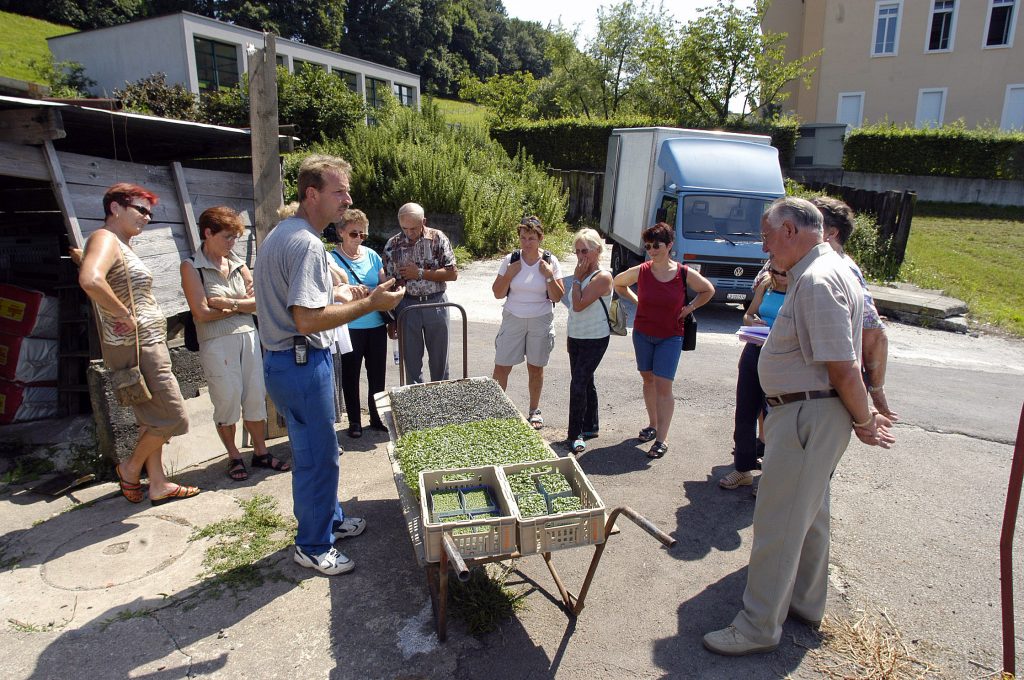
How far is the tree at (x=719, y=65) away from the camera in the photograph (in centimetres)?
2544

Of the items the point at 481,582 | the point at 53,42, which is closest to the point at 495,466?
the point at 481,582

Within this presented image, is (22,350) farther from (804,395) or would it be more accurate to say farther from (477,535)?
(804,395)

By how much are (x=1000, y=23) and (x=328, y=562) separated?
33.3 m

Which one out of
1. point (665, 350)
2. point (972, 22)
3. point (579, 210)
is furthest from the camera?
point (972, 22)

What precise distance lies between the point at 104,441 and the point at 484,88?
35.9 meters

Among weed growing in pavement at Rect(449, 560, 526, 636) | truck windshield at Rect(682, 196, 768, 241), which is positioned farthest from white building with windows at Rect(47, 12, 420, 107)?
weed growing in pavement at Rect(449, 560, 526, 636)

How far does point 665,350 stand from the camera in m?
5.23

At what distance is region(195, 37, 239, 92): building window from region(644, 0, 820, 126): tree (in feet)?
69.0

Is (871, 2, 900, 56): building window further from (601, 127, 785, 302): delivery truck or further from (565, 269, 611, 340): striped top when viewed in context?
(565, 269, 611, 340): striped top

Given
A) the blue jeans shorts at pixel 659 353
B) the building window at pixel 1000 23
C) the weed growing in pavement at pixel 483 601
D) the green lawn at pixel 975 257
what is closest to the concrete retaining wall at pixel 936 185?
the green lawn at pixel 975 257

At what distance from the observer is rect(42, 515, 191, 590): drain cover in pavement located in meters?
3.69

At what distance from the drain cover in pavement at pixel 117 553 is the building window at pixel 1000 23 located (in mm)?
33228

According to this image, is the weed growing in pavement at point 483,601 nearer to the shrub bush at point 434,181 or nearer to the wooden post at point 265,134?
the wooden post at point 265,134

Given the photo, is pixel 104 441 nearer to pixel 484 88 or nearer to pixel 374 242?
pixel 374 242
